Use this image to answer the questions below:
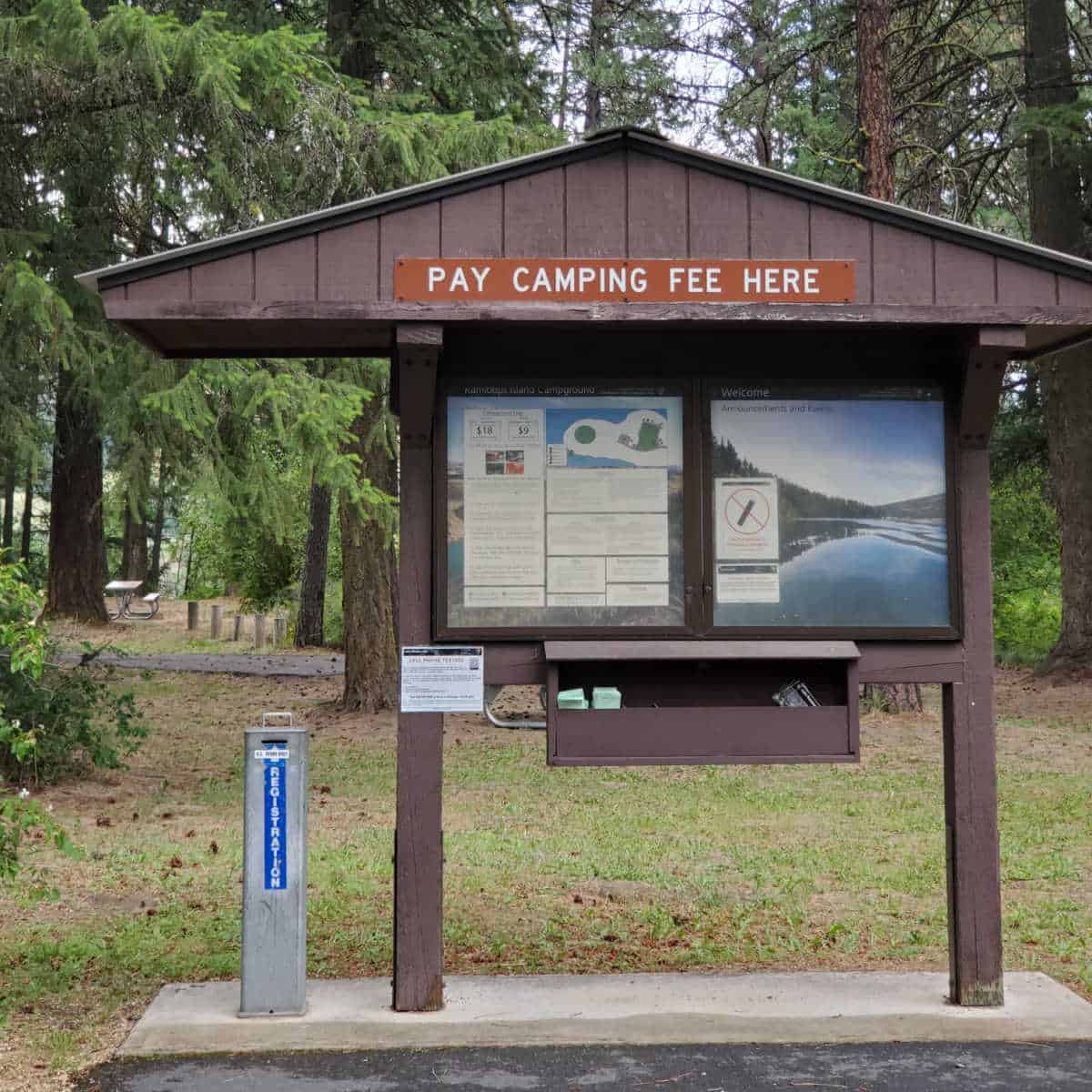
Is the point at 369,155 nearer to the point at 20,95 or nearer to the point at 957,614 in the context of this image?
the point at 20,95

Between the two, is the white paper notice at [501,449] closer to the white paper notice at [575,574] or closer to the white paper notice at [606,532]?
the white paper notice at [606,532]

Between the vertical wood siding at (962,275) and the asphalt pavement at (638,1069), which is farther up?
the vertical wood siding at (962,275)

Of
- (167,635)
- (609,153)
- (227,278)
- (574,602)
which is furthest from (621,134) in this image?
(167,635)

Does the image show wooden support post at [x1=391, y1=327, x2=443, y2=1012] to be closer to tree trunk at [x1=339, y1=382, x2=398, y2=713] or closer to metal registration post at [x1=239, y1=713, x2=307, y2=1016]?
metal registration post at [x1=239, y1=713, x2=307, y2=1016]

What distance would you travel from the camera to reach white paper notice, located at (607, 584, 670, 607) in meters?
5.39

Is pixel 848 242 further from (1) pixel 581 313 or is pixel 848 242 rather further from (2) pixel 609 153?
(1) pixel 581 313

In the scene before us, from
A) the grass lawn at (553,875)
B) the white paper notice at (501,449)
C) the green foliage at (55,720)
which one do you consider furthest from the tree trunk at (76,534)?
the white paper notice at (501,449)

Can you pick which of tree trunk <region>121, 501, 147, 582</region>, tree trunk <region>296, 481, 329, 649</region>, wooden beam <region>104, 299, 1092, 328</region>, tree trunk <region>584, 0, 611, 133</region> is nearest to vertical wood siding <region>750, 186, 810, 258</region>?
wooden beam <region>104, 299, 1092, 328</region>

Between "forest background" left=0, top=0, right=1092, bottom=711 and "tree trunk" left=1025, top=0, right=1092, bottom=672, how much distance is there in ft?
0.11

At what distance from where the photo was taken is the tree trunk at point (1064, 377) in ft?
58.6

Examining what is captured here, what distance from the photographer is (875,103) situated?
49.3 ft

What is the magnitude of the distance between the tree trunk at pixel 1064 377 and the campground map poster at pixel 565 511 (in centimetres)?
1401

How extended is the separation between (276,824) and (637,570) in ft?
5.63

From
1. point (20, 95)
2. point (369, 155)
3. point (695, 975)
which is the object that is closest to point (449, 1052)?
point (695, 975)
